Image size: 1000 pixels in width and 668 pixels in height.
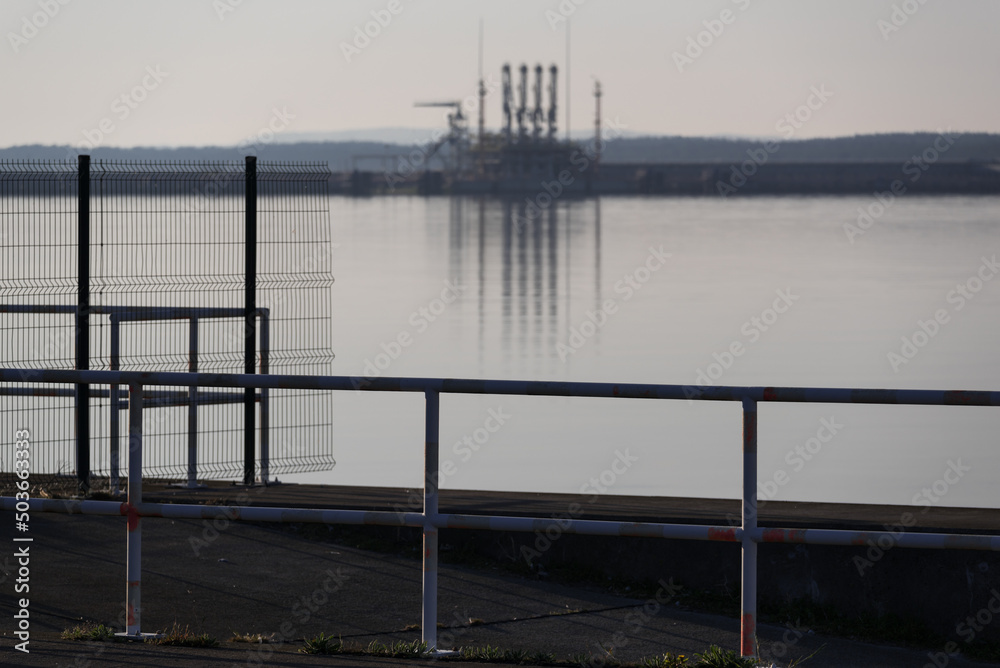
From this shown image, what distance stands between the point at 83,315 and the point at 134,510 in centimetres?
443

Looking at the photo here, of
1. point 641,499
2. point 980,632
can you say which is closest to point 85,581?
point 641,499

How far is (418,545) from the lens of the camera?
801 centimetres

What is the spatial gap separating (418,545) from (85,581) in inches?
70.0

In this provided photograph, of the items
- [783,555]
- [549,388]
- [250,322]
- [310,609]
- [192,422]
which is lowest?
[310,609]

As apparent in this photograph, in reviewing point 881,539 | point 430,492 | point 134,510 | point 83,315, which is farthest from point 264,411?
point 881,539

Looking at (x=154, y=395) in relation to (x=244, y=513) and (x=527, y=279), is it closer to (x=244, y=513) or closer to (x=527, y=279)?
(x=244, y=513)

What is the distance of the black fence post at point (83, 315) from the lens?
9758 mm

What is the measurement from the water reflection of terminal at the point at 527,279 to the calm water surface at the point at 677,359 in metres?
0.09

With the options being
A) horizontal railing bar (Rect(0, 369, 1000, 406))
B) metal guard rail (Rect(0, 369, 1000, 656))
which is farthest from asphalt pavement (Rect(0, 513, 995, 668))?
horizontal railing bar (Rect(0, 369, 1000, 406))

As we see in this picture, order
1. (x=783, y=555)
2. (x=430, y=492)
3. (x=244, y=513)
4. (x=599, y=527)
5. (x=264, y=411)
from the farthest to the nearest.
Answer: (x=264, y=411) → (x=783, y=555) → (x=244, y=513) → (x=430, y=492) → (x=599, y=527)

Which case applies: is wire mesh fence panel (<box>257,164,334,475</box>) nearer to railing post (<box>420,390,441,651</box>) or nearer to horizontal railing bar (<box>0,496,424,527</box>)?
horizontal railing bar (<box>0,496,424,527</box>)

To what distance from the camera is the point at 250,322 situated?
10375 mm

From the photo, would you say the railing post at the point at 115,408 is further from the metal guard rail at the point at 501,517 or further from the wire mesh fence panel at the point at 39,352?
the metal guard rail at the point at 501,517

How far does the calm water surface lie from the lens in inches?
546
